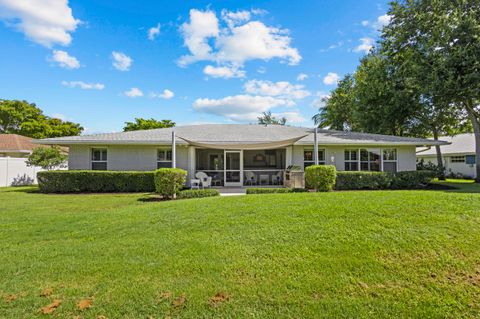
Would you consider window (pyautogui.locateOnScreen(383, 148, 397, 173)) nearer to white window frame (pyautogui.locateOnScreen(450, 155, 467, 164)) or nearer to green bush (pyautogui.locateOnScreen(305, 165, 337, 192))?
green bush (pyautogui.locateOnScreen(305, 165, 337, 192))

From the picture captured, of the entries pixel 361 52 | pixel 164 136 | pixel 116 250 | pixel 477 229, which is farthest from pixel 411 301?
pixel 361 52

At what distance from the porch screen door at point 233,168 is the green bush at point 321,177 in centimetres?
511

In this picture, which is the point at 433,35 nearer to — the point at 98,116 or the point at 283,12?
the point at 283,12

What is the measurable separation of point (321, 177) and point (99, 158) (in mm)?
12947

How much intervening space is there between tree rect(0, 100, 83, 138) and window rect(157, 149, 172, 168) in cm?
2716

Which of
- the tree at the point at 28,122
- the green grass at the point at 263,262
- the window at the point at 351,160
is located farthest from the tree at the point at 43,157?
the window at the point at 351,160

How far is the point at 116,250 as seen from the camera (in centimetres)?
469

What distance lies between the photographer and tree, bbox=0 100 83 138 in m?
34.1

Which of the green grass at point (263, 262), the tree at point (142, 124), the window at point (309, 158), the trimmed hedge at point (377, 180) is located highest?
the tree at point (142, 124)

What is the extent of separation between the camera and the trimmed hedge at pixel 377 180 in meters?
13.9

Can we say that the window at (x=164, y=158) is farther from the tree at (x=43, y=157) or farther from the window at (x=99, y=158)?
the tree at (x=43, y=157)

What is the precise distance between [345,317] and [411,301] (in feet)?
3.19

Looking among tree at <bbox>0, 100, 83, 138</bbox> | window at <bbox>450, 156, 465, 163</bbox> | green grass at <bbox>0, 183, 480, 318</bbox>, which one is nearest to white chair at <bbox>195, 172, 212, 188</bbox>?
green grass at <bbox>0, 183, 480, 318</bbox>

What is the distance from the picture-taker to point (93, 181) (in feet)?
44.3
